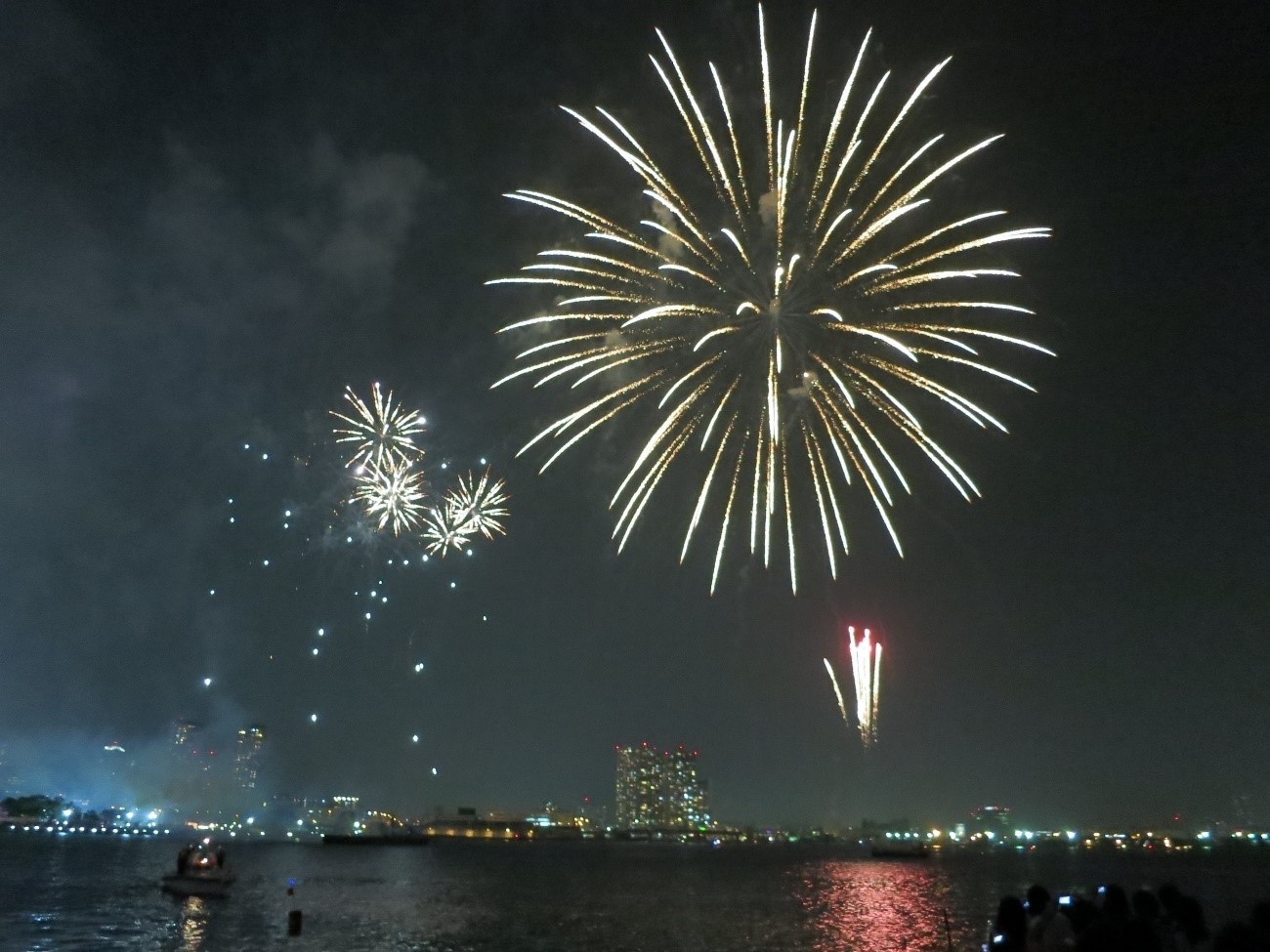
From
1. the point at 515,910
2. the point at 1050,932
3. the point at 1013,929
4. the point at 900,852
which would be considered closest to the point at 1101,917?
the point at 1050,932

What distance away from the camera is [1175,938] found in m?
12.2

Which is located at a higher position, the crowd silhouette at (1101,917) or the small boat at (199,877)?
the small boat at (199,877)

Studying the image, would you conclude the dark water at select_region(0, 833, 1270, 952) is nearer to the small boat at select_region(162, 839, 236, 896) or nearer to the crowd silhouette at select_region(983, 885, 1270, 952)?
the small boat at select_region(162, 839, 236, 896)

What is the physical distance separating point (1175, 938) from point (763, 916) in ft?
147

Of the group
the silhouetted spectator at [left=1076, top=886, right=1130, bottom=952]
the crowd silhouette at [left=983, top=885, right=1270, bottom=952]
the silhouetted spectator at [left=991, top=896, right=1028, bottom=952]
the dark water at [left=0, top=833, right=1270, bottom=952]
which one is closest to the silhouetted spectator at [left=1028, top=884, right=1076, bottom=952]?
the crowd silhouette at [left=983, top=885, right=1270, bottom=952]

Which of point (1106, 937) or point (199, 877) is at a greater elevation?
point (199, 877)

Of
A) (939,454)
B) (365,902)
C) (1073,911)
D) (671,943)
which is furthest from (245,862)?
(1073,911)

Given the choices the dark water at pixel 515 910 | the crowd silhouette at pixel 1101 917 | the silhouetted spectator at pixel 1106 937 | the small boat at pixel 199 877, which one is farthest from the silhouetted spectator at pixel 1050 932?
the small boat at pixel 199 877

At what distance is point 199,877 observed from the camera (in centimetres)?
6334

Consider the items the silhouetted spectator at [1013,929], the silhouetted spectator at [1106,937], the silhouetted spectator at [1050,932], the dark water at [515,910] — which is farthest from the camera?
the dark water at [515,910]

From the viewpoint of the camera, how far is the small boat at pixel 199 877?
63.2 m

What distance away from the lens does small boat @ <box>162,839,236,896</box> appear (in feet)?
208

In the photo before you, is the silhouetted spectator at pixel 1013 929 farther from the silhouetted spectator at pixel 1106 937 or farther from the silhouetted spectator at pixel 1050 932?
the silhouetted spectator at pixel 1106 937

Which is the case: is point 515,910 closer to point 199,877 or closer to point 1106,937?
point 199,877
